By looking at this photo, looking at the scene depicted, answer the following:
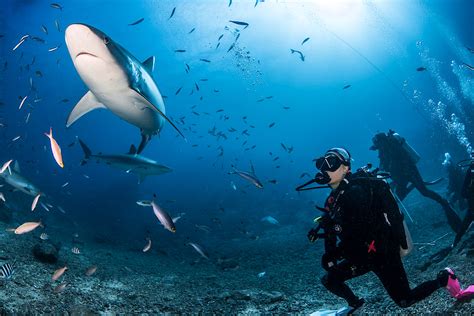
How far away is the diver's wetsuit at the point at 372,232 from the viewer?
3.13 m

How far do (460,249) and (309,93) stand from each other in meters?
99.0

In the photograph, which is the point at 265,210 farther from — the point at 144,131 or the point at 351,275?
the point at 351,275

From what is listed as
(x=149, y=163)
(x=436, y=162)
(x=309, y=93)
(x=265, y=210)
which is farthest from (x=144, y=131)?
(x=309, y=93)

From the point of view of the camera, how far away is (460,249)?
548 centimetres

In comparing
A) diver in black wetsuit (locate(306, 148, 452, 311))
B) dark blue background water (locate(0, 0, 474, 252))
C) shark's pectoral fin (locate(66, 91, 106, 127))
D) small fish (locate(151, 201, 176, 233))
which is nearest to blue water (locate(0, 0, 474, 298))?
dark blue background water (locate(0, 0, 474, 252))

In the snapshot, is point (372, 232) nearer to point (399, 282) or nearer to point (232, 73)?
point (399, 282)

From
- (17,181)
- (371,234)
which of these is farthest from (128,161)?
(371,234)

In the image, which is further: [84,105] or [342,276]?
[84,105]

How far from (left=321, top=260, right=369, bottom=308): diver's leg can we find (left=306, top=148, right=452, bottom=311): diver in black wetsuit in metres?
0.03

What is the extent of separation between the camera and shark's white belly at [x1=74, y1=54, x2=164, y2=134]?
4.05 metres

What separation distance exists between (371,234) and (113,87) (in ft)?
14.6

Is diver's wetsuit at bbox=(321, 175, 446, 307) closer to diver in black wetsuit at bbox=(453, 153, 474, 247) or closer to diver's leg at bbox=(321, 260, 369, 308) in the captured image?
diver's leg at bbox=(321, 260, 369, 308)

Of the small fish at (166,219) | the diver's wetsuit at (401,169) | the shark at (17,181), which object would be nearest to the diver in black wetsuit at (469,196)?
the diver's wetsuit at (401,169)

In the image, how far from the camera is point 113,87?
459 centimetres
